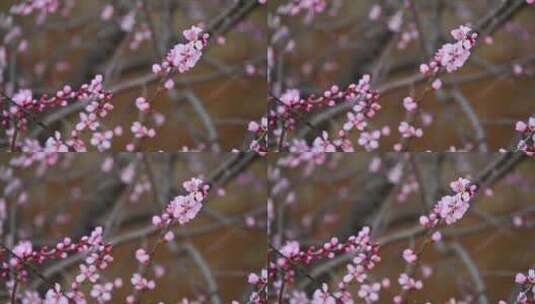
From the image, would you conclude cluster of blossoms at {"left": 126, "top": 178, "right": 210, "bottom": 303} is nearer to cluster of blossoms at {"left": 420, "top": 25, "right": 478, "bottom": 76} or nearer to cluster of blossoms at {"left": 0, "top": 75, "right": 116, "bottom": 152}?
cluster of blossoms at {"left": 0, "top": 75, "right": 116, "bottom": 152}

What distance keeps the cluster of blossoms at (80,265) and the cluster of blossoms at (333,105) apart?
59cm

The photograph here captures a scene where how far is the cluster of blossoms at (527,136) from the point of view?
7.72 ft

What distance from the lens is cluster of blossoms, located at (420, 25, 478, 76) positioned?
235 centimetres

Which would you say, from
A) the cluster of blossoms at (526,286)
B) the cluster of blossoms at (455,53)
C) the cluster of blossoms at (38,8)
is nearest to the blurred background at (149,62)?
the cluster of blossoms at (38,8)

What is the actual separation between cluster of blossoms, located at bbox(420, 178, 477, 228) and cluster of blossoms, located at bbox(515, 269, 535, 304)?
241 mm

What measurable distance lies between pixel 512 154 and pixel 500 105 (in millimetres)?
141

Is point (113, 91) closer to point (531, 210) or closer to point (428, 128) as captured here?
point (428, 128)

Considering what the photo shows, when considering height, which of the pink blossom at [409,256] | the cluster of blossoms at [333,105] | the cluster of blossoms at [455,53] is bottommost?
the pink blossom at [409,256]

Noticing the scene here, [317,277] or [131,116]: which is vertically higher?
[131,116]

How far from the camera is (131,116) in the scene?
2371 millimetres

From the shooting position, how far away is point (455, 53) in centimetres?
235

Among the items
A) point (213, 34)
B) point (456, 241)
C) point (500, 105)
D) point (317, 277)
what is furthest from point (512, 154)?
point (213, 34)

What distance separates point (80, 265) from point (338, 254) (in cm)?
72

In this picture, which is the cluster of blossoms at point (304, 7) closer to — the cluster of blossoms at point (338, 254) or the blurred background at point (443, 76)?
the blurred background at point (443, 76)
